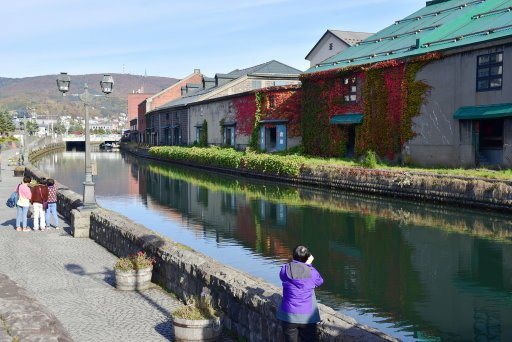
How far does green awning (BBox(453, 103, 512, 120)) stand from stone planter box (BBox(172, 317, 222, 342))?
2364 centimetres

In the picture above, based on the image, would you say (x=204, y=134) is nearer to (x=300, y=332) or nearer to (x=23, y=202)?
(x=23, y=202)

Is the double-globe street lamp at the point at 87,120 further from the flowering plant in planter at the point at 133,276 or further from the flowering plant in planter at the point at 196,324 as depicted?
the flowering plant in planter at the point at 196,324

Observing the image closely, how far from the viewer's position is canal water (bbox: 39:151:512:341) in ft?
35.7

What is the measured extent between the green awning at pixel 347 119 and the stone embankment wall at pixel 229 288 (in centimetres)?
2675

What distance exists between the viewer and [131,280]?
10.7m

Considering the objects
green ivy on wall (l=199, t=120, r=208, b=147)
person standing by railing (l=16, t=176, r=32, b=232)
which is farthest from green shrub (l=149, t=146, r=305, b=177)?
person standing by railing (l=16, t=176, r=32, b=232)

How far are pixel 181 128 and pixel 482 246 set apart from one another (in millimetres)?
58133

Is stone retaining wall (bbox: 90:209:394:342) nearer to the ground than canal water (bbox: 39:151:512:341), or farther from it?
farther from it

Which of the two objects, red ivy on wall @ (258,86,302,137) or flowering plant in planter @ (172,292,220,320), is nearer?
flowering plant in planter @ (172,292,220,320)

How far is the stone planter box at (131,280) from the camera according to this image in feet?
35.0

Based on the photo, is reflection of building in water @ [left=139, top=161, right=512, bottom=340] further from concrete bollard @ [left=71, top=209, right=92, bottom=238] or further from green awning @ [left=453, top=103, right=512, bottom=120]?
green awning @ [left=453, top=103, right=512, bottom=120]

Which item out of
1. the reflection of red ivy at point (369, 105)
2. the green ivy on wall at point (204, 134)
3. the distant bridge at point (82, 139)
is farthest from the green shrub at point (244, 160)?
the distant bridge at point (82, 139)

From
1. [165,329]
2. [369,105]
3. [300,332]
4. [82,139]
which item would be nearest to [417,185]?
[369,105]

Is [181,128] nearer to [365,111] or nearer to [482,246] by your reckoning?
[365,111]
